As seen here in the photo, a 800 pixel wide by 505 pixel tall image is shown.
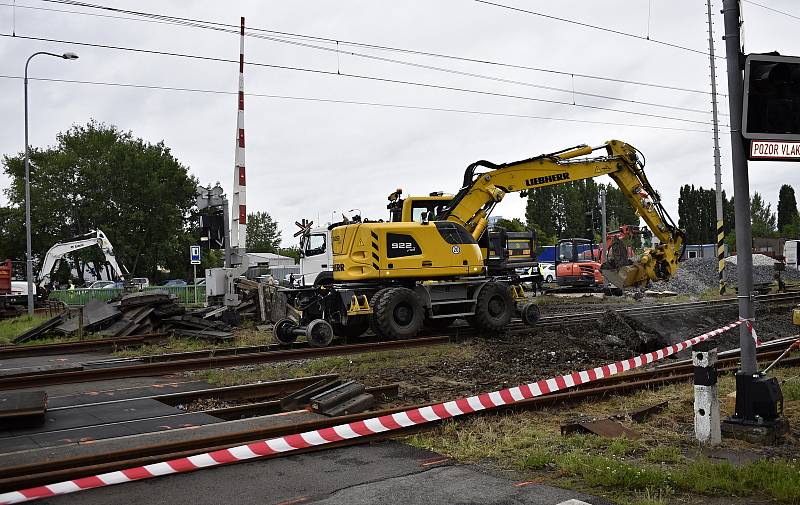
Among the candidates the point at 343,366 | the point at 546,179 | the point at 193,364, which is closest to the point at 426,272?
the point at 343,366

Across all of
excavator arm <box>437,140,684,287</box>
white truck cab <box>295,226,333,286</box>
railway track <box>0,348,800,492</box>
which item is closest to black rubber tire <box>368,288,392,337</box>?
excavator arm <box>437,140,684,287</box>

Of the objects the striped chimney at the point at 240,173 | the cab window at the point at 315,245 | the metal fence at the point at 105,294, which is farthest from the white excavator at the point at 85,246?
the cab window at the point at 315,245

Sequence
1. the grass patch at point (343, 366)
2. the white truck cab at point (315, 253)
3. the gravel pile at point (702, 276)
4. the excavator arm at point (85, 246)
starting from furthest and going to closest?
the gravel pile at point (702, 276) → the excavator arm at point (85, 246) → the white truck cab at point (315, 253) → the grass patch at point (343, 366)

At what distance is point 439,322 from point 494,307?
139 cm

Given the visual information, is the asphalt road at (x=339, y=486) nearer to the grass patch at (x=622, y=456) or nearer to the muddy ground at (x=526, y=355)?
the grass patch at (x=622, y=456)

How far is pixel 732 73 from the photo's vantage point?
6625mm

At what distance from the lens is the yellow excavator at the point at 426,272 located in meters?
14.6

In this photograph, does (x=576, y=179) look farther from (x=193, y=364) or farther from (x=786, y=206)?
(x=786, y=206)

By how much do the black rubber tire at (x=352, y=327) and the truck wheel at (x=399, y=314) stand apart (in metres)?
0.61

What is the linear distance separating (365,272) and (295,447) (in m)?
9.13

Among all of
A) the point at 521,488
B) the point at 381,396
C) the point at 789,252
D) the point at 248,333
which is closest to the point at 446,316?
the point at 248,333

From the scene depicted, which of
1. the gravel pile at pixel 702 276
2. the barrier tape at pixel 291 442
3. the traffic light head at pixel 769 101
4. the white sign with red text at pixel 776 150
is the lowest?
the barrier tape at pixel 291 442

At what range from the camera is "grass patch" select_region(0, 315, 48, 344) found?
778 inches

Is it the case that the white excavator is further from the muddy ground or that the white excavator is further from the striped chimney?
the muddy ground
